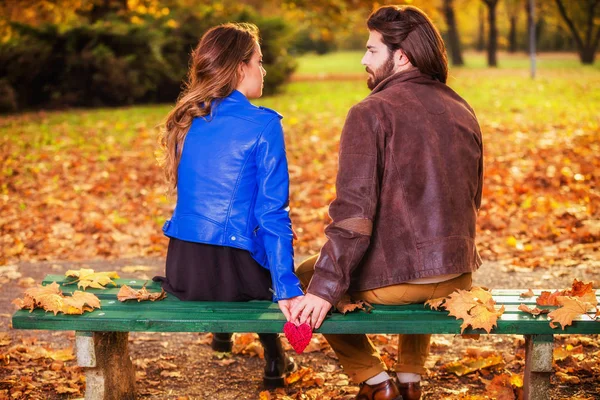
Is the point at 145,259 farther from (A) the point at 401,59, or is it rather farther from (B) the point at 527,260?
(A) the point at 401,59

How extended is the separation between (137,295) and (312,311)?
91cm

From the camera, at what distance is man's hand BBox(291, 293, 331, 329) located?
2.88 meters

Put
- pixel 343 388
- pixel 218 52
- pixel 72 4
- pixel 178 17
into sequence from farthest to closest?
pixel 178 17 → pixel 72 4 → pixel 343 388 → pixel 218 52

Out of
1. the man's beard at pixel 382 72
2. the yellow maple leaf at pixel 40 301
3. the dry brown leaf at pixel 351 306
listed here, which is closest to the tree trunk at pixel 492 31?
the man's beard at pixel 382 72

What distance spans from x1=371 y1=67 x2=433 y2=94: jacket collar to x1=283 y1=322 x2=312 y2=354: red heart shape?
3.44 ft

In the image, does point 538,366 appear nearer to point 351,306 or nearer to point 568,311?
point 568,311

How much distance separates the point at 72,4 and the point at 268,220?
1427 cm

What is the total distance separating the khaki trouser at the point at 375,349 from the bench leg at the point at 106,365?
0.94 metres

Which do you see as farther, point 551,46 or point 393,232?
point 551,46

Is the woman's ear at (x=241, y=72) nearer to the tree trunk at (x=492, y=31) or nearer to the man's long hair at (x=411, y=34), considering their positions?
the man's long hair at (x=411, y=34)

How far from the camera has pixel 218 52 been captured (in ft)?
10.5

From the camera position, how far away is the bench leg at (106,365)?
3.12 metres

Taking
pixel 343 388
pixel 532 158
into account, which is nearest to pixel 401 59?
pixel 343 388

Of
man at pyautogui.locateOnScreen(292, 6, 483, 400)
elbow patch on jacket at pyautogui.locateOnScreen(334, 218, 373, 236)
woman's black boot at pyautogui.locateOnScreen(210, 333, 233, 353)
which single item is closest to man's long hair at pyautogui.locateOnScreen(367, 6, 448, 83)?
man at pyautogui.locateOnScreen(292, 6, 483, 400)
